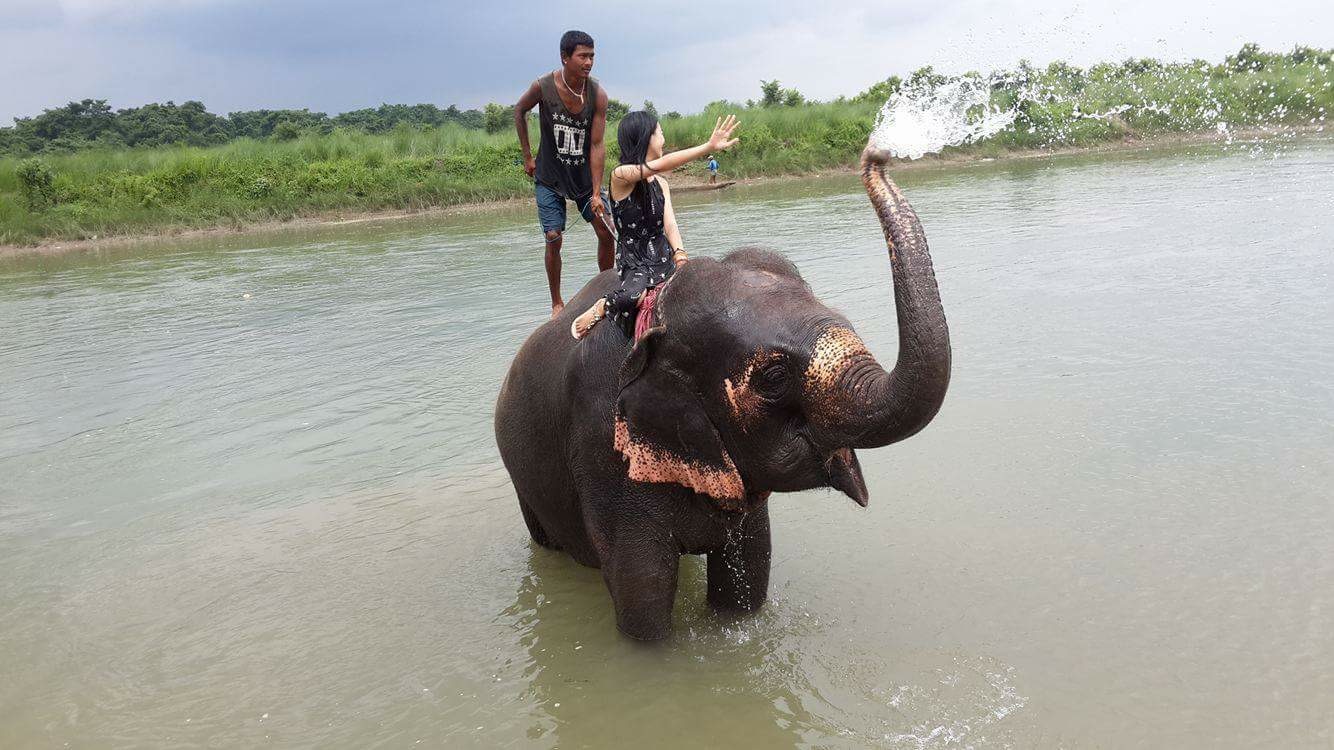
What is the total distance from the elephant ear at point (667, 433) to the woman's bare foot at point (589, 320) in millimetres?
501

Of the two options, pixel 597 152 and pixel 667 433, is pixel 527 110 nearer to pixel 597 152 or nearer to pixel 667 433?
pixel 597 152

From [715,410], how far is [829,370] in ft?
1.57

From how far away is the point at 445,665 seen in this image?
13.9 ft

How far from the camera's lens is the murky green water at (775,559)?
12.1 ft

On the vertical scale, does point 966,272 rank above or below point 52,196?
below

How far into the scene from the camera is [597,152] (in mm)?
5867

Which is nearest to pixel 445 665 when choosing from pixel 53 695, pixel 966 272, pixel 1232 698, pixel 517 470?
pixel 517 470

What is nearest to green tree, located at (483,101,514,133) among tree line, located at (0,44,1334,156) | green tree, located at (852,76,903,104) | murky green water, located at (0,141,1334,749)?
tree line, located at (0,44,1334,156)

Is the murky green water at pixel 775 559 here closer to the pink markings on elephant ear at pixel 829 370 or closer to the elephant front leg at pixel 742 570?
the elephant front leg at pixel 742 570

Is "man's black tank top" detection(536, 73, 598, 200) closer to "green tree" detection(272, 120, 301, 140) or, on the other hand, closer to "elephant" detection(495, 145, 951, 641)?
"elephant" detection(495, 145, 951, 641)

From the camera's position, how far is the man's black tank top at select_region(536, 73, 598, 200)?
19.6 feet

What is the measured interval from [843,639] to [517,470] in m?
1.58

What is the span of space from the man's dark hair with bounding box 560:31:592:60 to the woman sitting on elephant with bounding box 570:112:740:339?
1619 millimetres

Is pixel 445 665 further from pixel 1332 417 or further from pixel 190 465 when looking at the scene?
pixel 1332 417
